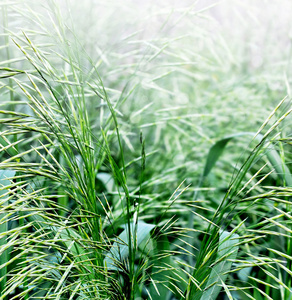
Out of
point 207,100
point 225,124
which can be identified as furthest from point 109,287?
point 225,124

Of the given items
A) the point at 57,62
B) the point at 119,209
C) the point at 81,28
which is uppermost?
the point at 81,28

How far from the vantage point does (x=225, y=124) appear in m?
1.27

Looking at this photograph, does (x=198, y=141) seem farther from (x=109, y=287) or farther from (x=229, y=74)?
(x=109, y=287)

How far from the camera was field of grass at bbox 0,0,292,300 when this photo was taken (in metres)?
0.38

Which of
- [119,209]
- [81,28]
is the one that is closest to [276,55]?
[81,28]

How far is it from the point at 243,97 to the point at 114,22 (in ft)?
1.81

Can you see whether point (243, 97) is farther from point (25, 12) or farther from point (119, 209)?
point (25, 12)

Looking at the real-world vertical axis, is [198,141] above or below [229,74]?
below

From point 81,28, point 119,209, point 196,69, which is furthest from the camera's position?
point 196,69

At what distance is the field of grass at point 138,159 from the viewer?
38 cm

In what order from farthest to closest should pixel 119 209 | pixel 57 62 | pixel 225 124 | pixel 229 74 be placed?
pixel 229 74 < pixel 225 124 < pixel 57 62 < pixel 119 209

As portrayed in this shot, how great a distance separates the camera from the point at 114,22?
1276 mm

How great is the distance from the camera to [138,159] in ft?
1.92

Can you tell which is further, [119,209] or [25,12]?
[119,209]
